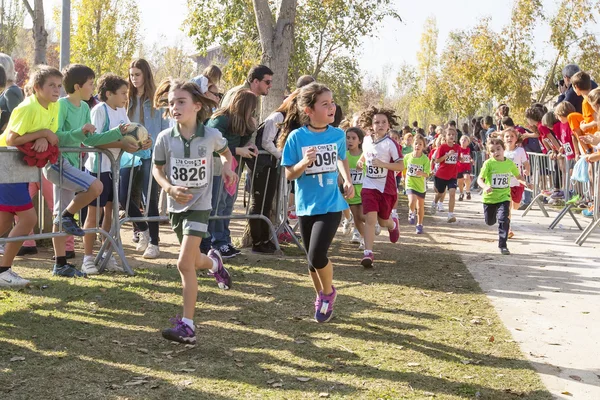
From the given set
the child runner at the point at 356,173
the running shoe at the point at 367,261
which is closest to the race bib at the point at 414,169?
the child runner at the point at 356,173

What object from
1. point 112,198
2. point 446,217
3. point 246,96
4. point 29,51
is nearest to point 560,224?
point 446,217

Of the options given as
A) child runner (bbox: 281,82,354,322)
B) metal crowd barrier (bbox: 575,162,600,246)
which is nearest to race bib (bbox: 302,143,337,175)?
child runner (bbox: 281,82,354,322)

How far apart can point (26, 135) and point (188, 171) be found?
70.5 inches

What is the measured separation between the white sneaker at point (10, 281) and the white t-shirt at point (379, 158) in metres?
4.10

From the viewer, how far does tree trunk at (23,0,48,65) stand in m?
19.4

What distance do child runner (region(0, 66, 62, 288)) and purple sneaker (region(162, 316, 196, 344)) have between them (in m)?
2.16

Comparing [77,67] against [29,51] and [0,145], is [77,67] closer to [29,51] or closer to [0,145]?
[0,145]

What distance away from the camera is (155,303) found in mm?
6508

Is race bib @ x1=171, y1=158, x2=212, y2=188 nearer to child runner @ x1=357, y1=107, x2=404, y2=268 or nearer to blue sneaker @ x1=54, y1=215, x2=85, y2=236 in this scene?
blue sneaker @ x1=54, y1=215, x2=85, y2=236

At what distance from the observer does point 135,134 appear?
7.27m

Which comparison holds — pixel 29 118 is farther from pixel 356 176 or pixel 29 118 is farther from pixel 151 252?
pixel 356 176

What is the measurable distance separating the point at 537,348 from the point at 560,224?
875 centimetres

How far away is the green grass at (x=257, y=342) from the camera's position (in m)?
4.53

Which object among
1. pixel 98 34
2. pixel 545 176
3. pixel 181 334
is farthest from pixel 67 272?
pixel 98 34
